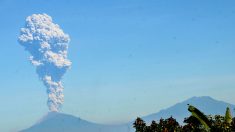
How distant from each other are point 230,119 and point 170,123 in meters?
5.47

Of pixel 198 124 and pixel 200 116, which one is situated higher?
pixel 198 124

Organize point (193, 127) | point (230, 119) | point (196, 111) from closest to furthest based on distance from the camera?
point (196, 111), point (230, 119), point (193, 127)

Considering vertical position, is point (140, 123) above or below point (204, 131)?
above

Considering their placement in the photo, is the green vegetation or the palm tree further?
the green vegetation

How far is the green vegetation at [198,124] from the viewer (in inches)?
1227

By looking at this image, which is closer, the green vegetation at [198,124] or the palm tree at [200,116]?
the palm tree at [200,116]

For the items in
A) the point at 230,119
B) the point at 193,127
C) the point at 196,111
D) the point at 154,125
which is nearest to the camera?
the point at 196,111

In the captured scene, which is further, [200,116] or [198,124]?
[198,124]

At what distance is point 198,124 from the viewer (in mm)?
34500

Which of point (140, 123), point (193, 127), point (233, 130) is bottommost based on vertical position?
point (233, 130)

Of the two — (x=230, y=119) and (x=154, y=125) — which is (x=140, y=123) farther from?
(x=230, y=119)

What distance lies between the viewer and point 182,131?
3559 centimetres

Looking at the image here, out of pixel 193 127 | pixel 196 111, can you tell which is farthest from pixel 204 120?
pixel 193 127

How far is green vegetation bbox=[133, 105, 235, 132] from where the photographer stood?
31159mm
